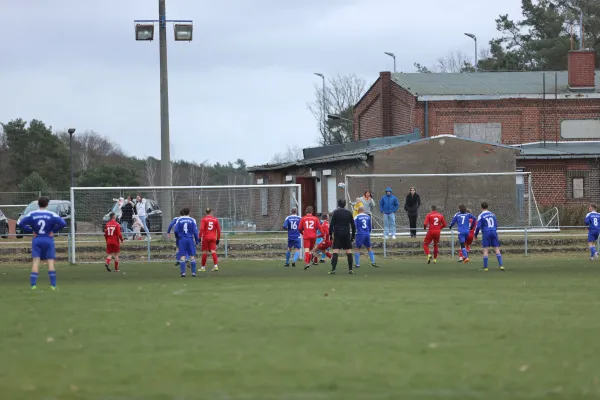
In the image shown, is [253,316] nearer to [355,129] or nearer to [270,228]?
[270,228]

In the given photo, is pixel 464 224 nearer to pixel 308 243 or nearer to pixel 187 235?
pixel 308 243

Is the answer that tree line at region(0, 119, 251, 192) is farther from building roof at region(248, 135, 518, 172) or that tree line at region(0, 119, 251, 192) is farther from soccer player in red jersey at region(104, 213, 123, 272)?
soccer player in red jersey at region(104, 213, 123, 272)

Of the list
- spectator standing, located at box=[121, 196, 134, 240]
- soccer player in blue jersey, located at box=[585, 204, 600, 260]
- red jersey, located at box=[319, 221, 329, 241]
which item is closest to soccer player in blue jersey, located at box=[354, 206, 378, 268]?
red jersey, located at box=[319, 221, 329, 241]

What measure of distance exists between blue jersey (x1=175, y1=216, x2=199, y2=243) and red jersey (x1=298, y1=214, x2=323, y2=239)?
12.8 ft

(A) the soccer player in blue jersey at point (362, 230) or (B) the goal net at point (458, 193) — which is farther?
(B) the goal net at point (458, 193)

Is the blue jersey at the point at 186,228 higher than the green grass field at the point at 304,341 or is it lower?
higher

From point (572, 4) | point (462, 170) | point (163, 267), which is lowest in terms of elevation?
point (163, 267)

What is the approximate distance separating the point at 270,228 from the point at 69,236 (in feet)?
23.2

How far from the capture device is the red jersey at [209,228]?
29094mm

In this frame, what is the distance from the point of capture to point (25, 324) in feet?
47.4

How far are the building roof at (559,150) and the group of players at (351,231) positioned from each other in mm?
17746

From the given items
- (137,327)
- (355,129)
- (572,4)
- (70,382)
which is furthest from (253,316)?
(572,4)

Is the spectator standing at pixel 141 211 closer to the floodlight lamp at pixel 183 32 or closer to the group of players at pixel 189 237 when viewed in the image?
the group of players at pixel 189 237

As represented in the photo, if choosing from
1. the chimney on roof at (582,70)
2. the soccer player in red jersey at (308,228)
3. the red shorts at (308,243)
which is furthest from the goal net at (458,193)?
the chimney on roof at (582,70)
